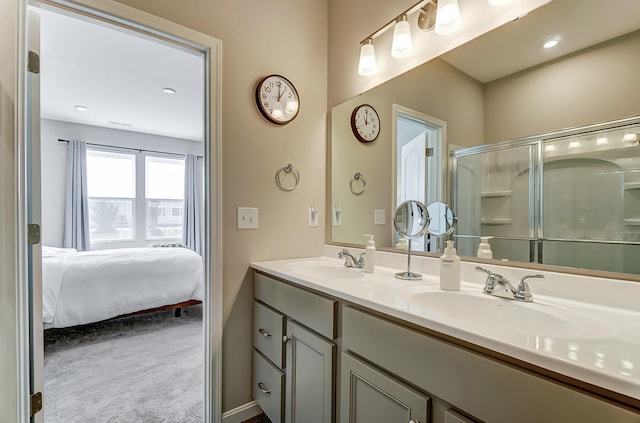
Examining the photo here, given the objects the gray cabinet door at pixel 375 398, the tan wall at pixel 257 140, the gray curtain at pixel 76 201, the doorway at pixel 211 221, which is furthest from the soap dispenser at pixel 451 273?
the gray curtain at pixel 76 201

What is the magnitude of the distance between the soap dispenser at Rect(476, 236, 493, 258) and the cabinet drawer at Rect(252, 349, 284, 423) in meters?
1.05

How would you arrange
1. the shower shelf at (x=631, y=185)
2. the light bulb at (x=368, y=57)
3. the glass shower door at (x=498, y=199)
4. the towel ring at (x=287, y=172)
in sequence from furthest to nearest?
the towel ring at (x=287, y=172)
the light bulb at (x=368, y=57)
the glass shower door at (x=498, y=199)
the shower shelf at (x=631, y=185)

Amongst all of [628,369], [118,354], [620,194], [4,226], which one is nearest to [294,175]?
[4,226]

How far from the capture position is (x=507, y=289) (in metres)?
1.00

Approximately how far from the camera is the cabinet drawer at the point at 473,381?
21.1 inches

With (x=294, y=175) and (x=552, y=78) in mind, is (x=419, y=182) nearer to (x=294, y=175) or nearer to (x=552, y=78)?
(x=552, y=78)

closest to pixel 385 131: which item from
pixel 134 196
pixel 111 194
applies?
pixel 134 196

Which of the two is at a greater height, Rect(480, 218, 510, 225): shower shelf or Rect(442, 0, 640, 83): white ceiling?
Rect(442, 0, 640, 83): white ceiling

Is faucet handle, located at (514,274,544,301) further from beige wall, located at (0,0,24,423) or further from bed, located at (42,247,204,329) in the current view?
bed, located at (42,247,204,329)

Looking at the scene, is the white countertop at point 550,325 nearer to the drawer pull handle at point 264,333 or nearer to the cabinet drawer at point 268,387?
the drawer pull handle at point 264,333

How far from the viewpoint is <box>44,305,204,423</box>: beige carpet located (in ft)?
5.69

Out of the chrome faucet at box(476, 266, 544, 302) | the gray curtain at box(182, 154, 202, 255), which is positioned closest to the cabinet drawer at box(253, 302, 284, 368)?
the chrome faucet at box(476, 266, 544, 302)

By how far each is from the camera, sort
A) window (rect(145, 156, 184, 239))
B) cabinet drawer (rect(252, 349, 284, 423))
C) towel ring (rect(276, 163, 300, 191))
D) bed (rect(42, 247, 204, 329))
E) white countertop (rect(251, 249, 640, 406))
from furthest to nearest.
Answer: window (rect(145, 156, 184, 239)) < bed (rect(42, 247, 204, 329)) < towel ring (rect(276, 163, 300, 191)) < cabinet drawer (rect(252, 349, 284, 423)) < white countertop (rect(251, 249, 640, 406))

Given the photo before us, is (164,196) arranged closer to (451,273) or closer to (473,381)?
(451,273)
